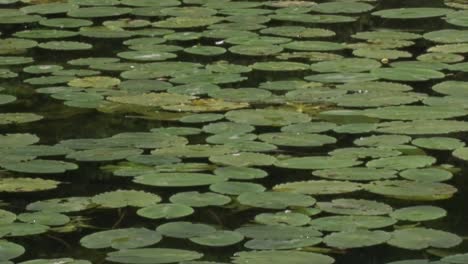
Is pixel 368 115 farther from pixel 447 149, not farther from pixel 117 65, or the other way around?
pixel 117 65

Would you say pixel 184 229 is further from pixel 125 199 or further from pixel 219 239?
pixel 125 199

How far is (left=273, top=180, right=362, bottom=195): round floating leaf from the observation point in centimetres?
358

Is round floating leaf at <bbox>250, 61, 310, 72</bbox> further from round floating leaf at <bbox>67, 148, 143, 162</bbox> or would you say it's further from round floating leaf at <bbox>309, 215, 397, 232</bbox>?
round floating leaf at <bbox>309, 215, 397, 232</bbox>

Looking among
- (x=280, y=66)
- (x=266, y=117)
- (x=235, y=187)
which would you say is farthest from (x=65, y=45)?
(x=235, y=187)

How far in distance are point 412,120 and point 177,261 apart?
1.23 metres

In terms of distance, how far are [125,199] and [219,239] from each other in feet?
1.19

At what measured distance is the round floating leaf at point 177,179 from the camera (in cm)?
366

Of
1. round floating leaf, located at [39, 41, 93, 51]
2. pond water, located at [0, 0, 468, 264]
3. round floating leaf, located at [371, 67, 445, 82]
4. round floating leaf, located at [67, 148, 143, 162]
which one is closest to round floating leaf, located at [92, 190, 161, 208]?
pond water, located at [0, 0, 468, 264]

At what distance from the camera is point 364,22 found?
216 inches

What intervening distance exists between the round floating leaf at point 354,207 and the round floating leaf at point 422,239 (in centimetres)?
14

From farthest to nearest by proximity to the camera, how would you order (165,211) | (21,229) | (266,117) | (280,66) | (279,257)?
(280,66), (266,117), (165,211), (21,229), (279,257)

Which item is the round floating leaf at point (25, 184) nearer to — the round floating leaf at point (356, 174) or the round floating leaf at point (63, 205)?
the round floating leaf at point (63, 205)

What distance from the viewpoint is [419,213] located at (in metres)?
3.40

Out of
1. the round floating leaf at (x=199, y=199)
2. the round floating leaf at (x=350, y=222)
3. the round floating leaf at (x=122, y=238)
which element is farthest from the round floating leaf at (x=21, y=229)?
the round floating leaf at (x=350, y=222)
